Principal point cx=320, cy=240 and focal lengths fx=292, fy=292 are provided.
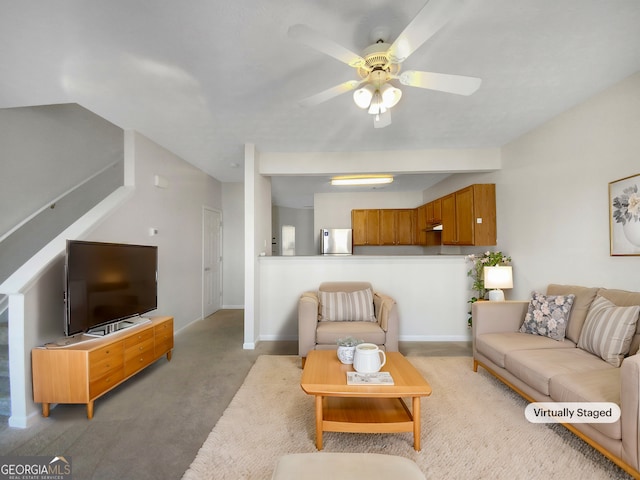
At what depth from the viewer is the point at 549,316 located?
247 cm

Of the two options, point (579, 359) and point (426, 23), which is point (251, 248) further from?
point (579, 359)

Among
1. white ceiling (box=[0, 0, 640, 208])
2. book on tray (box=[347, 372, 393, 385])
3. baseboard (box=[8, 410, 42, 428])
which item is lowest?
baseboard (box=[8, 410, 42, 428])

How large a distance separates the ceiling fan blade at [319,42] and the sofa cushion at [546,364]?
2.25m

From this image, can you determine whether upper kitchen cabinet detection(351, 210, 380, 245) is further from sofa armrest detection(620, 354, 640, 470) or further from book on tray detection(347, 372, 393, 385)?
sofa armrest detection(620, 354, 640, 470)

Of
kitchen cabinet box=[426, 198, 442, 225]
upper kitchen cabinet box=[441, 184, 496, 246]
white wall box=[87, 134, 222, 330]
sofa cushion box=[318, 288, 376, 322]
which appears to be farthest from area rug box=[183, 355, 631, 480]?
kitchen cabinet box=[426, 198, 442, 225]

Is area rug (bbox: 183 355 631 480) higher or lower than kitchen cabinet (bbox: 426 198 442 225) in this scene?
lower

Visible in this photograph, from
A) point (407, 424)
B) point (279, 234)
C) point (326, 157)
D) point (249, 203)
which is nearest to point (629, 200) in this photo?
point (407, 424)

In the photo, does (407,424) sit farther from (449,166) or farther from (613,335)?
(449,166)

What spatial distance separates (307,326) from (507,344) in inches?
68.7

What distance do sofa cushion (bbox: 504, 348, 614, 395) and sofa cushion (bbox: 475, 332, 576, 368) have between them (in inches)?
2.7

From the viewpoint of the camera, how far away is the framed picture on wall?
218cm

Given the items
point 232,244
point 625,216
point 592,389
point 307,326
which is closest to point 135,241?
point 307,326

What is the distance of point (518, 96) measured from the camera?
8.16 feet

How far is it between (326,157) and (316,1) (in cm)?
246
